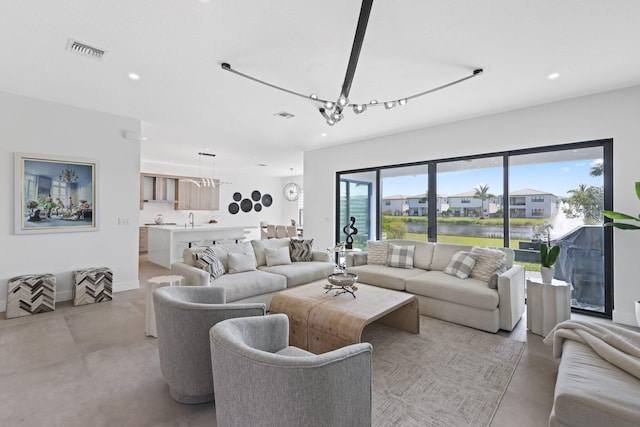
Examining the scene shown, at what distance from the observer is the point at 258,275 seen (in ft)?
13.0

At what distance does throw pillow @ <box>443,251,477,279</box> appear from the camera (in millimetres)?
3885

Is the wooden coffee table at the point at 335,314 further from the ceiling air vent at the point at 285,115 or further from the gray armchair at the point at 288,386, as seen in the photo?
the ceiling air vent at the point at 285,115

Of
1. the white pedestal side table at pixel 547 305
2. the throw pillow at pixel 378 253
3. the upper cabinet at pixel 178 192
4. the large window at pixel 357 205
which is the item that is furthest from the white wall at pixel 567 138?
the upper cabinet at pixel 178 192

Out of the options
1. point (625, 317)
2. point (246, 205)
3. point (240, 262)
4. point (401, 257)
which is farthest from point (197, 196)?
point (625, 317)

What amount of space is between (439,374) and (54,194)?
5326mm

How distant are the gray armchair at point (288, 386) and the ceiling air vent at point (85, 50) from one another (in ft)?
9.73

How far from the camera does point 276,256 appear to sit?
4.70m

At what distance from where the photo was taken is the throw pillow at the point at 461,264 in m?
3.88

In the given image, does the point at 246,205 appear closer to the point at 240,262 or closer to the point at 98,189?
the point at 98,189

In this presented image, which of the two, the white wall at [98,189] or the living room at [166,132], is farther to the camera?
the white wall at [98,189]

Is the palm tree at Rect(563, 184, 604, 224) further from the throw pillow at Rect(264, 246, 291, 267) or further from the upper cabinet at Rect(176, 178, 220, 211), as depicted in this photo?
the upper cabinet at Rect(176, 178, 220, 211)

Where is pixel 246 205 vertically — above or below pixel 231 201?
below

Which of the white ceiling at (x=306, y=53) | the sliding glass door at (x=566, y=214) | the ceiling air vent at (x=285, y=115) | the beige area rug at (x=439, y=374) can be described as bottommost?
the beige area rug at (x=439, y=374)

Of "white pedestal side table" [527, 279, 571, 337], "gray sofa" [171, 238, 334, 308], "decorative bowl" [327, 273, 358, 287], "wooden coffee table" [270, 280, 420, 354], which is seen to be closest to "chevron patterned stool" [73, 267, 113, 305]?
"gray sofa" [171, 238, 334, 308]
